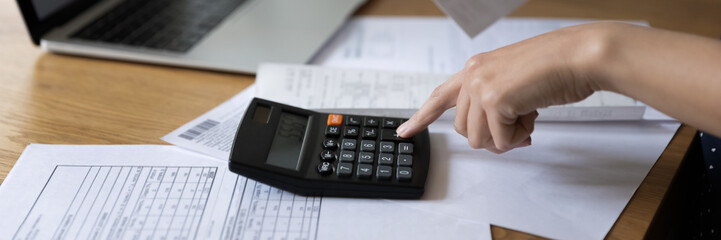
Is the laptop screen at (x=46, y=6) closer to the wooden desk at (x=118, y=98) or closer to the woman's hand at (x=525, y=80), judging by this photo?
the wooden desk at (x=118, y=98)

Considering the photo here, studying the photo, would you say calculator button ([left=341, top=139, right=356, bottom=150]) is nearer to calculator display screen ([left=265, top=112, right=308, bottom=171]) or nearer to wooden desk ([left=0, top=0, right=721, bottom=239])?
calculator display screen ([left=265, top=112, right=308, bottom=171])

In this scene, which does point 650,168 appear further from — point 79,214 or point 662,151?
point 79,214

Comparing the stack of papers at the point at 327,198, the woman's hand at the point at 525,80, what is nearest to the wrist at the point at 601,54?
the woman's hand at the point at 525,80

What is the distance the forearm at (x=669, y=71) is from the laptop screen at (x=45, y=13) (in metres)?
0.63

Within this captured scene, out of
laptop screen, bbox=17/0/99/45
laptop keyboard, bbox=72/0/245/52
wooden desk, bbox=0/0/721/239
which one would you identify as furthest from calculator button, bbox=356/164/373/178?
laptop screen, bbox=17/0/99/45

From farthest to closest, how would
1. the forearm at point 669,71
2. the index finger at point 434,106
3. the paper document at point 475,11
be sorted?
1. the paper document at point 475,11
2. the index finger at point 434,106
3. the forearm at point 669,71

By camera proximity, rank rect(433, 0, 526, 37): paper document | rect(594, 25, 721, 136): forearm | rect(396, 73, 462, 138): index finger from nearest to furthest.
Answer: rect(594, 25, 721, 136): forearm < rect(396, 73, 462, 138): index finger < rect(433, 0, 526, 37): paper document

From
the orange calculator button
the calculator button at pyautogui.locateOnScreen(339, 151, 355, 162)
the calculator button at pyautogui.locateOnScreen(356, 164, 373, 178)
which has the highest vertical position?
the orange calculator button

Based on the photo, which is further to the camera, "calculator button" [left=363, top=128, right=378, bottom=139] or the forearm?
"calculator button" [left=363, top=128, right=378, bottom=139]

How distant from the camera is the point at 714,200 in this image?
57 centimetres

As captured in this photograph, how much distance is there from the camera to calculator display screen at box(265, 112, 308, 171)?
474 millimetres

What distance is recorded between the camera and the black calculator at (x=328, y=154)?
46cm

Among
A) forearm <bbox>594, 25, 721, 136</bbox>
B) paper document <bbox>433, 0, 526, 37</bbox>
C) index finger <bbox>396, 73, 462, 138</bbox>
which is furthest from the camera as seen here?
paper document <bbox>433, 0, 526, 37</bbox>

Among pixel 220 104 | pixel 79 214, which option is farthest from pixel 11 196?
pixel 220 104
